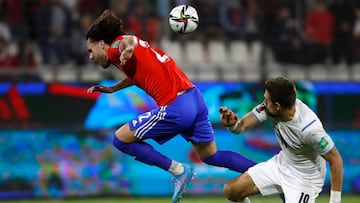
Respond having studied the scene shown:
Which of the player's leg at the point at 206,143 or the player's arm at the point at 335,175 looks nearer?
the player's arm at the point at 335,175

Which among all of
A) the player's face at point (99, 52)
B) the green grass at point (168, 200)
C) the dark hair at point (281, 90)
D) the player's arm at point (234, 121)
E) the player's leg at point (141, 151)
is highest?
the player's face at point (99, 52)

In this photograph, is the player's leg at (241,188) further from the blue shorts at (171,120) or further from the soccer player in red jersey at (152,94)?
the blue shorts at (171,120)

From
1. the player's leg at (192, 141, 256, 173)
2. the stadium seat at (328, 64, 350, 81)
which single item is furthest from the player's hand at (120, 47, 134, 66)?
the stadium seat at (328, 64, 350, 81)

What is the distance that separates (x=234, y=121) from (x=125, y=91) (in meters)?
5.40

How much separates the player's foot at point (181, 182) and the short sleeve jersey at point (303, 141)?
33.7 inches

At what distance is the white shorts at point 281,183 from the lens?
8.64 meters

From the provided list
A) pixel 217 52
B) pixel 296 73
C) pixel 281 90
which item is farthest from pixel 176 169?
pixel 217 52

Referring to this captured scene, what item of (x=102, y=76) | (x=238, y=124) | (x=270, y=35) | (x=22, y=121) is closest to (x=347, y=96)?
(x=270, y=35)

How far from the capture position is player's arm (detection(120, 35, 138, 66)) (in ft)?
Answer: 26.6

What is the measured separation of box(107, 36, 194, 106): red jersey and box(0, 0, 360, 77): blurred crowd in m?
5.43

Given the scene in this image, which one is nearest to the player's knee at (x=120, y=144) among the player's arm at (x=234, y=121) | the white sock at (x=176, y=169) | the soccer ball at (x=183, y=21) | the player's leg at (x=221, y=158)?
the white sock at (x=176, y=169)

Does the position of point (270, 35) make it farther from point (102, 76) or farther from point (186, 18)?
point (186, 18)

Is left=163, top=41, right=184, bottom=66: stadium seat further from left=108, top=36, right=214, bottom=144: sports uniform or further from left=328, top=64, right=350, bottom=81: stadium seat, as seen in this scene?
left=108, top=36, right=214, bottom=144: sports uniform

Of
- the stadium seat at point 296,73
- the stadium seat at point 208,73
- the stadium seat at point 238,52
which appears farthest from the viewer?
the stadium seat at point 238,52
